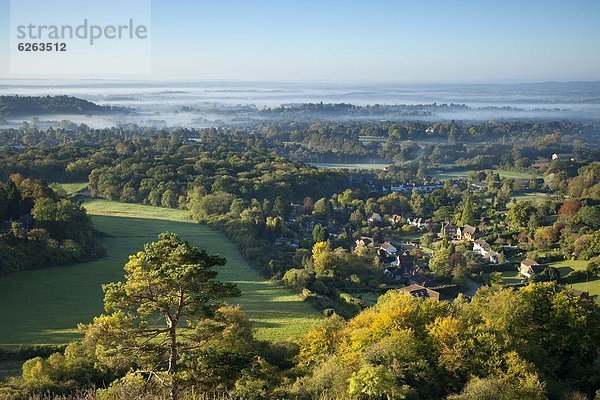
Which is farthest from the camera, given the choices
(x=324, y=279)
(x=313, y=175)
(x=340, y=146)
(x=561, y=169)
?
(x=340, y=146)

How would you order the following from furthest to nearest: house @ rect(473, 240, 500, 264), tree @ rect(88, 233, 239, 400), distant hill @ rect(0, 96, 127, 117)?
1. distant hill @ rect(0, 96, 127, 117)
2. house @ rect(473, 240, 500, 264)
3. tree @ rect(88, 233, 239, 400)

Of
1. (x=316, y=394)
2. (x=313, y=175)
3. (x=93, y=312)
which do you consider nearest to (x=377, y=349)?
(x=316, y=394)

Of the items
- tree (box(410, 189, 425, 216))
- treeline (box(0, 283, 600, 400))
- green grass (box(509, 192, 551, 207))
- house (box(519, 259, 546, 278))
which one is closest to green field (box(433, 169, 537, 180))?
green grass (box(509, 192, 551, 207))

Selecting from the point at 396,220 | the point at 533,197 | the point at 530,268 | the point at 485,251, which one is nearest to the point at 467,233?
the point at 485,251

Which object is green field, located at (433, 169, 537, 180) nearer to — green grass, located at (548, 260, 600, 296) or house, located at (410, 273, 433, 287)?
green grass, located at (548, 260, 600, 296)

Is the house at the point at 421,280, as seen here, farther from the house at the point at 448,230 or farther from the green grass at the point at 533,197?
the green grass at the point at 533,197

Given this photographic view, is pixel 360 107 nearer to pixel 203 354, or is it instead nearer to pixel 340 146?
pixel 340 146
